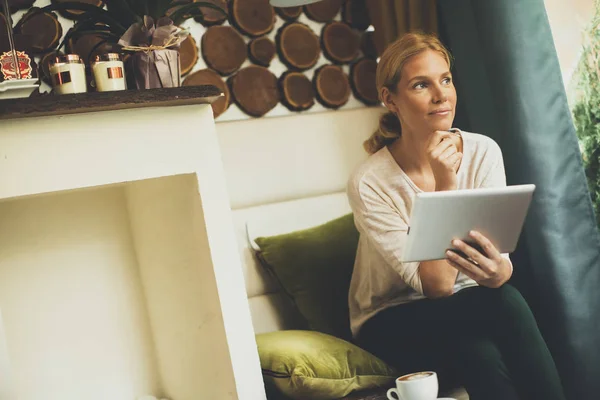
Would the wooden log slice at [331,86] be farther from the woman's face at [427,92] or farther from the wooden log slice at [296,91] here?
the woman's face at [427,92]

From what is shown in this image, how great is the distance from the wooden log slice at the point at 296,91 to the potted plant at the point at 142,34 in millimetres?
754

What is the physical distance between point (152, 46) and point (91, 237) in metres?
0.62

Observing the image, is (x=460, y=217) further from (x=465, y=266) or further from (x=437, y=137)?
(x=437, y=137)

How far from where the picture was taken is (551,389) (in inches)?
62.6

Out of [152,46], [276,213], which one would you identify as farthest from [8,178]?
[276,213]

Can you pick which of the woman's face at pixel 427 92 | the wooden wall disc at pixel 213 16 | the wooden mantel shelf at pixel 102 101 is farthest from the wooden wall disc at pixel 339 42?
the wooden mantel shelf at pixel 102 101

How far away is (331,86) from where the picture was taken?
101 inches

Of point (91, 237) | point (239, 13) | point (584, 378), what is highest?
point (239, 13)

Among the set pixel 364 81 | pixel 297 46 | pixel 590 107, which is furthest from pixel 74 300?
pixel 590 107

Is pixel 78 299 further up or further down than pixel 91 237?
further down

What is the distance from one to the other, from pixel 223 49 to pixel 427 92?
2.62 feet

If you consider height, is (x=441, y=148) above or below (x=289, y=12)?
below

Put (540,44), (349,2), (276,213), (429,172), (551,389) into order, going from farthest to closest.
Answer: (349,2), (276,213), (540,44), (429,172), (551,389)

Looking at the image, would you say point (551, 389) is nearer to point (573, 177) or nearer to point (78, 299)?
point (573, 177)
